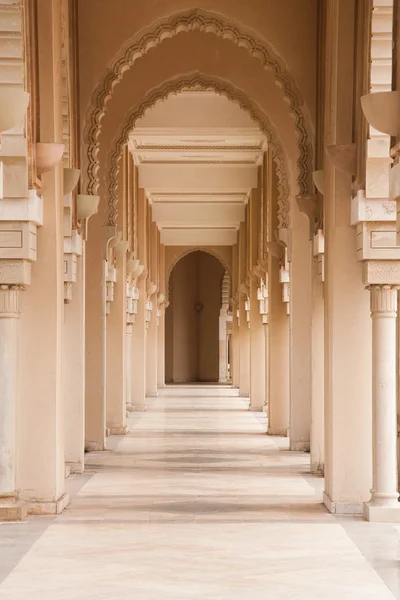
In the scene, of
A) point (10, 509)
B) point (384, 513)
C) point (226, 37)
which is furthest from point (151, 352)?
point (384, 513)

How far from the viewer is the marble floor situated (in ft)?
20.9

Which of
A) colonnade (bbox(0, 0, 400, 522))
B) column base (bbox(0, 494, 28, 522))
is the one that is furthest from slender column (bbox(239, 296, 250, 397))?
column base (bbox(0, 494, 28, 522))

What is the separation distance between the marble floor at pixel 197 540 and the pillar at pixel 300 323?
72 cm

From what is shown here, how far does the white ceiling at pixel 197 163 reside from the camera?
56.6 ft

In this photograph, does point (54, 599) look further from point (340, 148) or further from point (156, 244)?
point (156, 244)

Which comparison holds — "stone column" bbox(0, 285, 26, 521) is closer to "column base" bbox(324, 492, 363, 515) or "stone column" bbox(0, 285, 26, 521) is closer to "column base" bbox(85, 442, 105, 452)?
"column base" bbox(324, 492, 363, 515)

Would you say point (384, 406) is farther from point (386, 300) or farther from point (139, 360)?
point (139, 360)

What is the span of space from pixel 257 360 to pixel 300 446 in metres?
7.12

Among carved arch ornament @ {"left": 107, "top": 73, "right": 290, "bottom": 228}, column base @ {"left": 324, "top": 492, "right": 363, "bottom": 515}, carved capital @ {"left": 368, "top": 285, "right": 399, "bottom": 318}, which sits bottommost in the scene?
column base @ {"left": 324, "top": 492, "right": 363, "bottom": 515}

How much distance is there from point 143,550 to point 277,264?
9.35 metres

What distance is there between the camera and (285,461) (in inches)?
513

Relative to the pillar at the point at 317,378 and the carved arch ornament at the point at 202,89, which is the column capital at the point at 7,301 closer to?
the pillar at the point at 317,378

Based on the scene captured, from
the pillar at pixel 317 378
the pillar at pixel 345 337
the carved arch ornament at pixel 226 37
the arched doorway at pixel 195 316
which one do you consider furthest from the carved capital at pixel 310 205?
the arched doorway at pixel 195 316

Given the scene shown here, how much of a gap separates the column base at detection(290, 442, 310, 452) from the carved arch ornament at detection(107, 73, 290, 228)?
112 inches
